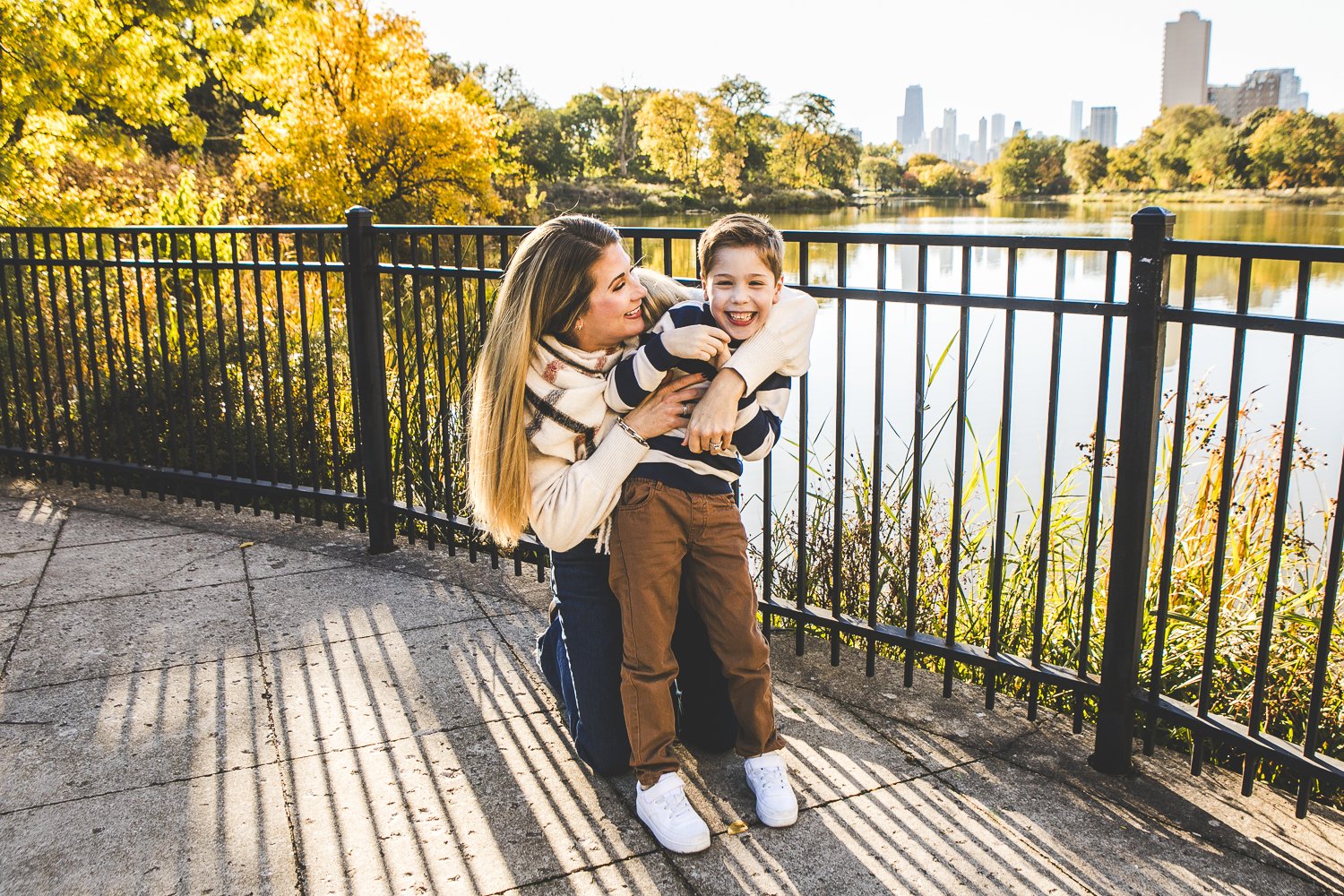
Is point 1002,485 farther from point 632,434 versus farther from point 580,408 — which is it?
A: point 580,408

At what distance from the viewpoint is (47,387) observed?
5410 mm

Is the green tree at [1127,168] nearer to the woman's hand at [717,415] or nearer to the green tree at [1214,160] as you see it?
the green tree at [1214,160]

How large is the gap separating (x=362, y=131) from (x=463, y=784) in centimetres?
2045

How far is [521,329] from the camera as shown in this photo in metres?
2.55

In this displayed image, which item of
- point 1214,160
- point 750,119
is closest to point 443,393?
point 1214,160

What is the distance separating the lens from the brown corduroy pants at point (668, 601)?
2533 millimetres

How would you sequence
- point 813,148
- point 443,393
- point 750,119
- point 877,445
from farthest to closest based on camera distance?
point 750,119 < point 813,148 < point 443,393 < point 877,445

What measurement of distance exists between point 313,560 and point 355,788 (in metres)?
1.90

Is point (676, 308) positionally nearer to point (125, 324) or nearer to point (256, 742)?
point (256, 742)

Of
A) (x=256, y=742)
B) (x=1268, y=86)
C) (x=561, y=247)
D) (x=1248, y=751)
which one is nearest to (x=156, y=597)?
(x=256, y=742)

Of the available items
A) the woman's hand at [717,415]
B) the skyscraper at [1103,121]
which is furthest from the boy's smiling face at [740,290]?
the skyscraper at [1103,121]

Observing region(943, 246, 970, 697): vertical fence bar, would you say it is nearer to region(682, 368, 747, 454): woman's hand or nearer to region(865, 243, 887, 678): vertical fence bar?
region(865, 243, 887, 678): vertical fence bar

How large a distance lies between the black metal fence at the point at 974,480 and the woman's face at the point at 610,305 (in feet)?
2.27

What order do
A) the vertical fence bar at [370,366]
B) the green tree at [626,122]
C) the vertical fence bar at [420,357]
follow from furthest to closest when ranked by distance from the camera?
the green tree at [626,122] < the vertical fence bar at [370,366] < the vertical fence bar at [420,357]
